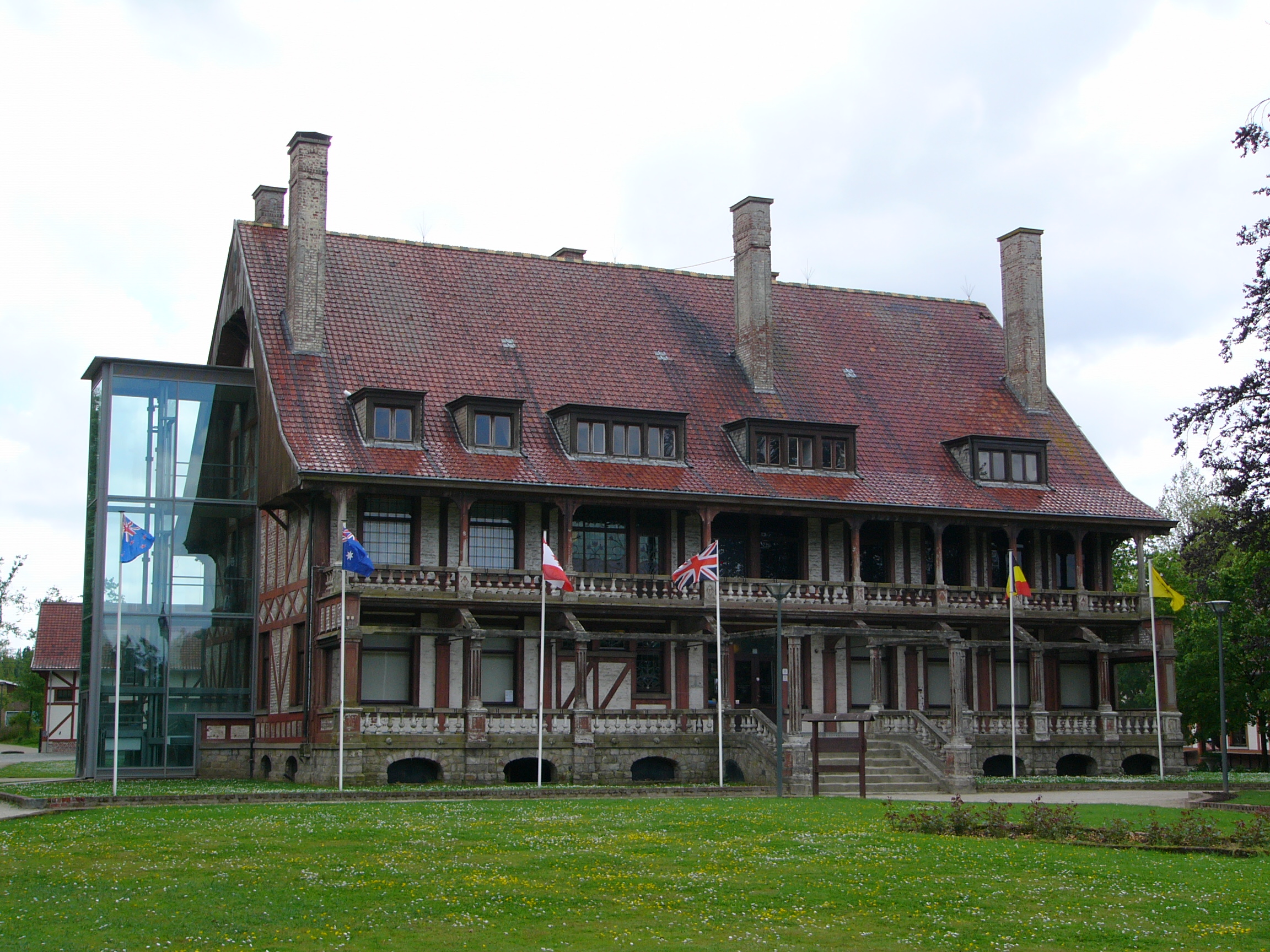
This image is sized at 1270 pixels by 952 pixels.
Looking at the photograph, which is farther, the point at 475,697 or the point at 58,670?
the point at 58,670

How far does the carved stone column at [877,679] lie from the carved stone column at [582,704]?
301 inches

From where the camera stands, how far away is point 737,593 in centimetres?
4222

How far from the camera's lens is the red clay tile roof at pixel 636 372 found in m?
41.0

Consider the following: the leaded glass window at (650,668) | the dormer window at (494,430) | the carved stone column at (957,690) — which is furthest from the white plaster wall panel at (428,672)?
the carved stone column at (957,690)

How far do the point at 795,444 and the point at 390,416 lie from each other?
12.2 meters

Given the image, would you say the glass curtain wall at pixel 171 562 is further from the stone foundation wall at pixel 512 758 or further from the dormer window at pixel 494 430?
the dormer window at pixel 494 430

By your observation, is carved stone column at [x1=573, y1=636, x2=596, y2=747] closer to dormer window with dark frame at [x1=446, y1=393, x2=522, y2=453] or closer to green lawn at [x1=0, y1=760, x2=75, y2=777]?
dormer window with dark frame at [x1=446, y1=393, x2=522, y2=453]

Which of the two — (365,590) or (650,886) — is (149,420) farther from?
(650,886)

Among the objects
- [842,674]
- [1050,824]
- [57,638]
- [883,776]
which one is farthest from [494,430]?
[57,638]

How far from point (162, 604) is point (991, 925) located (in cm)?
3220

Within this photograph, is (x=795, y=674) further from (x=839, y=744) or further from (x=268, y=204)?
(x=268, y=204)

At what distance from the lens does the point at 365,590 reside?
1483 inches

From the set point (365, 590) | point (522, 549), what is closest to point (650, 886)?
point (365, 590)

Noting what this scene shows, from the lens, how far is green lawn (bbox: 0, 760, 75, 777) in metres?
45.0
